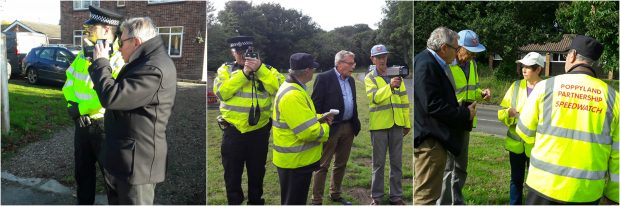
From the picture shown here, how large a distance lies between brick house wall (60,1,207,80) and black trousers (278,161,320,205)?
3.14 feet

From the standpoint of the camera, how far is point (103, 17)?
3.49 metres

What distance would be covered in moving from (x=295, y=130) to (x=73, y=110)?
5.23ft

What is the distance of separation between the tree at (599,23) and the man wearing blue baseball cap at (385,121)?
2424mm

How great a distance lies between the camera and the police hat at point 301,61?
3.42 m

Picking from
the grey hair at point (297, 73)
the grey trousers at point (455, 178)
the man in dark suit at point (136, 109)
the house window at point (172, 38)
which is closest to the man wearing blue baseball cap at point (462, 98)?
the grey trousers at point (455, 178)

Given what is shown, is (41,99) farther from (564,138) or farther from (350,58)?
(564,138)

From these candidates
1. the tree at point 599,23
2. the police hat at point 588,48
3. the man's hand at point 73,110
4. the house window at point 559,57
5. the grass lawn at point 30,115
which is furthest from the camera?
the tree at point 599,23

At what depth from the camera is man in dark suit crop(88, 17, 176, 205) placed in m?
2.96

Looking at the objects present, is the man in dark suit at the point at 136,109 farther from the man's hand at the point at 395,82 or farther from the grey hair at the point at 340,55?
the man's hand at the point at 395,82

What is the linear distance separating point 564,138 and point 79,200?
3322mm

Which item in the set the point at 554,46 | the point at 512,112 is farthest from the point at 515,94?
the point at 554,46

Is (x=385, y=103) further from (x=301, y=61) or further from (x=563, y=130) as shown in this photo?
(x=563, y=130)

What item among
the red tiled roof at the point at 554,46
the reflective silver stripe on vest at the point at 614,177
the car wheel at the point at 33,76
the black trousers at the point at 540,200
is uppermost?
the red tiled roof at the point at 554,46

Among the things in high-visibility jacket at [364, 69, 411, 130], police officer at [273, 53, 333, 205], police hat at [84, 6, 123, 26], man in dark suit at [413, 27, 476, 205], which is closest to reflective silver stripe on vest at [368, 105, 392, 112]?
high-visibility jacket at [364, 69, 411, 130]
